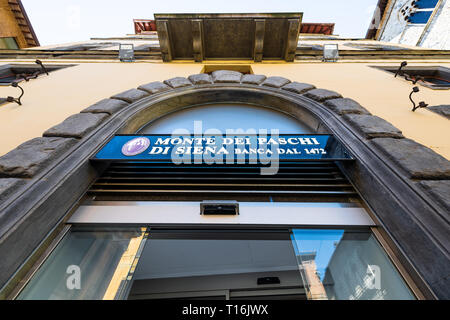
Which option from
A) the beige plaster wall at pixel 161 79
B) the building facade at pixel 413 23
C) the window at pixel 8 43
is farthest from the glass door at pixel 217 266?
the window at pixel 8 43

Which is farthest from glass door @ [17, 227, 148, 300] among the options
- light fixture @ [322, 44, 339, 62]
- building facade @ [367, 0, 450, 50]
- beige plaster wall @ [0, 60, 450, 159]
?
building facade @ [367, 0, 450, 50]

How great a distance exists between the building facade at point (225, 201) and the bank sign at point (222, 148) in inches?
0.7

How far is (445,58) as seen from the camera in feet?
17.2

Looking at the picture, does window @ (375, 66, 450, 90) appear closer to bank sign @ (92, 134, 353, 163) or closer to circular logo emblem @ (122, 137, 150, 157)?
bank sign @ (92, 134, 353, 163)

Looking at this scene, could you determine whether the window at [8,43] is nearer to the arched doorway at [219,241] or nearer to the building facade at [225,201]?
the building facade at [225,201]

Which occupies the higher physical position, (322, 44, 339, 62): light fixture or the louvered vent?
(322, 44, 339, 62): light fixture

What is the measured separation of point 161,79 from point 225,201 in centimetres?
343

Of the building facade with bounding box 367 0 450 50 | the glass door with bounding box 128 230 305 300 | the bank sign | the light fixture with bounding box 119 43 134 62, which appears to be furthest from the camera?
the building facade with bounding box 367 0 450 50

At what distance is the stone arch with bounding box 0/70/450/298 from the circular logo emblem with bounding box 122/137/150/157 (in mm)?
341

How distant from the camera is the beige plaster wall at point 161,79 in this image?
240 centimetres

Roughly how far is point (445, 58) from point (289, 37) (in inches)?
184

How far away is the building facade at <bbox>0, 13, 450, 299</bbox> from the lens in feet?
4.53

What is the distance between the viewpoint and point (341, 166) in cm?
222

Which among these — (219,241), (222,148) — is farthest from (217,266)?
(222,148)
